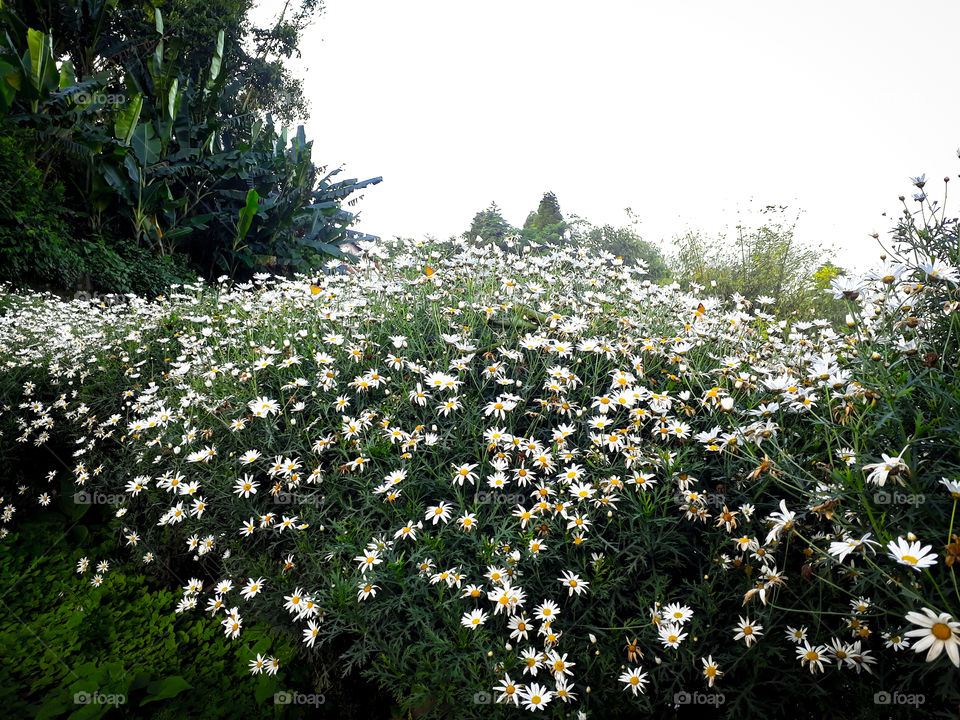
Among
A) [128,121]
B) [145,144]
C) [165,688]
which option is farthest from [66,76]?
[165,688]

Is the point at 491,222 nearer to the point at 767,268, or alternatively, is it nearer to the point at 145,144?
the point at 767,268

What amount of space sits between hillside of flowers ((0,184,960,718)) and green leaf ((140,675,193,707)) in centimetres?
26

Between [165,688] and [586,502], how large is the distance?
198cm

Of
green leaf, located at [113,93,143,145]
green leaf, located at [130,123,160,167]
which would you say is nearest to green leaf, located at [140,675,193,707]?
green leaf, located at [130,123,160,167]

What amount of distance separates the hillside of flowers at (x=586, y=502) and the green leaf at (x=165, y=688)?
Result: 26 centimetres

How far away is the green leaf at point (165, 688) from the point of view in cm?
Answer: 213

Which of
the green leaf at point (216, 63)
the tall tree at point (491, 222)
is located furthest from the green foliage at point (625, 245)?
the green leaf at point (216, 63)

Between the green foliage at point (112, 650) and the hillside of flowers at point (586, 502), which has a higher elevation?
the hillside of flowers at point (586, 502)

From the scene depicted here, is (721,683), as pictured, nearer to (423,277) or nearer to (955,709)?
(955,709)

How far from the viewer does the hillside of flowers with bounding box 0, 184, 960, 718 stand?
1645mm

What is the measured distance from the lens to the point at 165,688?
218cm

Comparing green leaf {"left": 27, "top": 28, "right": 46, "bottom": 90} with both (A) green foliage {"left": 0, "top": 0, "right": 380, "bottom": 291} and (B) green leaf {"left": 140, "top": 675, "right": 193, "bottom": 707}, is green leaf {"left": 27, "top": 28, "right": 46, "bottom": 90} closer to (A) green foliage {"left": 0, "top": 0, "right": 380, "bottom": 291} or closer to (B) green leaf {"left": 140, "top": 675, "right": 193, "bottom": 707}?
(A) green foliage {"left": 0, "top": 0, "right": 380, "bottom": 291}

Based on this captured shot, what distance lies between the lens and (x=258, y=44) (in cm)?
2075

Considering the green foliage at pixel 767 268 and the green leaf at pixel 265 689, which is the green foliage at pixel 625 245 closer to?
the green foliage at pixel 767 268
